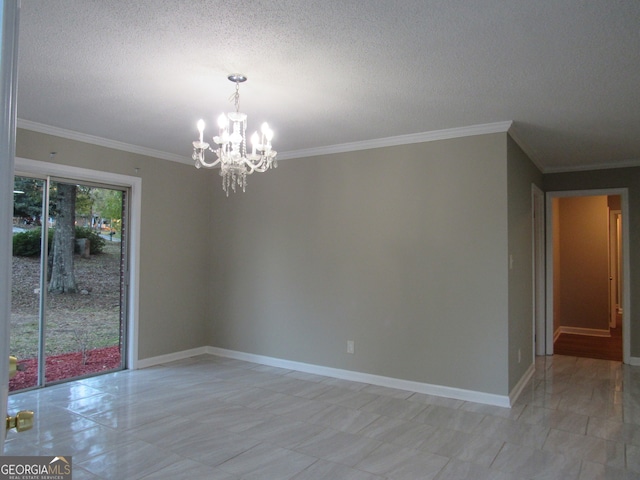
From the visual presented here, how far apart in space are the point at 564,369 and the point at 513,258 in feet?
6.53

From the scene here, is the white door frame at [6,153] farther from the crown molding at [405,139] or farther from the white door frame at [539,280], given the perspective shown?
the white door frame at [539,280]

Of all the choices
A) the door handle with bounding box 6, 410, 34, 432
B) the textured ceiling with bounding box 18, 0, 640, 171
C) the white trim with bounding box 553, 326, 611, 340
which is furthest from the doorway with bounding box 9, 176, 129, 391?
the white trim with bounding box 553, 326, 611, 340

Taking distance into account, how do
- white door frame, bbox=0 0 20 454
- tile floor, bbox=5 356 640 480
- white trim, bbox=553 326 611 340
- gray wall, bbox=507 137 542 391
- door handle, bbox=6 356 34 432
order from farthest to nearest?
white trim, bbox=553 326 611 340, gray wall, bbox=507 137 542 391, tile floor, bbox=5 356 640 480, door handle, bbox=6 356 34 432, white door frame, bbox=0 0 20 454

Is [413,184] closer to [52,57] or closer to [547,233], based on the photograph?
[547,233]

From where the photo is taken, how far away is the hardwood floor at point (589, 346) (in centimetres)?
578

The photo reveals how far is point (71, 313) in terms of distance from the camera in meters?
4.36

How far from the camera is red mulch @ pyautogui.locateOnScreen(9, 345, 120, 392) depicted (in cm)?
405

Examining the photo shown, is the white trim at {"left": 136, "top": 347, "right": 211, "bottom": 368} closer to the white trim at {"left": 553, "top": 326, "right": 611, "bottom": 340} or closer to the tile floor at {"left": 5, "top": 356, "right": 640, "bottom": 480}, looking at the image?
the tile floor at {"left": 5, "top": 356, "right": 640, "bottom": 480}

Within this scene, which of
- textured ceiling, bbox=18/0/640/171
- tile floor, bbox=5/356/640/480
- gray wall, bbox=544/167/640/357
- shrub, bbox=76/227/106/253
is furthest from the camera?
gray wall, bbox=544/167/640/357

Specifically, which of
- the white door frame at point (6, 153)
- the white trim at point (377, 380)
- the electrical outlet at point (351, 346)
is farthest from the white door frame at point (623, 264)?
the white door frame at point (6, 153)

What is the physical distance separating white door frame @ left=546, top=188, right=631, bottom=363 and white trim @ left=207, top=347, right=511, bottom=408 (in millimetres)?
2528

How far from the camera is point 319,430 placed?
3227mm

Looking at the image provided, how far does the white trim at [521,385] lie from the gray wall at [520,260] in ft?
0.17

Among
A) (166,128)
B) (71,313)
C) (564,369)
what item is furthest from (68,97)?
(564,369)
